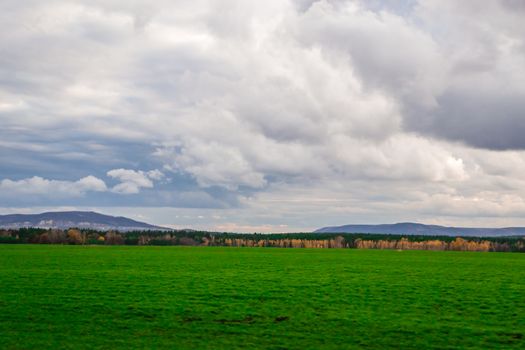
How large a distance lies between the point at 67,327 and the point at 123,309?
536cm

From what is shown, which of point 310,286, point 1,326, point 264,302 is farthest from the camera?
point 310,286

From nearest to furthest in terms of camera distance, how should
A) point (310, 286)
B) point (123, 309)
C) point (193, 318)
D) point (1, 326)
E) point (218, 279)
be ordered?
point (1, 326) < point (193, 318) < point (123, 309) < point (310, 286) < point (218, 279)

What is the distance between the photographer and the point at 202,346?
21.0 metres

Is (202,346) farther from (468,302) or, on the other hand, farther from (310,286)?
(310,286)

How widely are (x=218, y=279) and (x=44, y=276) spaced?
612 inches

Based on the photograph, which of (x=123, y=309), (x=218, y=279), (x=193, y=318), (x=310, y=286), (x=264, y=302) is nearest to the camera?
(x=193, y=318)

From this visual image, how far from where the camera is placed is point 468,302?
34.8m

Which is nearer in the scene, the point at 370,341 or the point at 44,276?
the point at 370,341

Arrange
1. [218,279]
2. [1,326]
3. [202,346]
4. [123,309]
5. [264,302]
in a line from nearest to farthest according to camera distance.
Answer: [202,346]
[1,326]
[123,309]
[264,302]
[218,279]

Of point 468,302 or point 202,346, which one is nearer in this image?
point 202,346

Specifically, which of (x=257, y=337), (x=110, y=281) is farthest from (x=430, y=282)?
(x=257, y=337)

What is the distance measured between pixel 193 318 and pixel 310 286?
18059mm

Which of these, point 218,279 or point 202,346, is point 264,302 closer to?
point 202,346

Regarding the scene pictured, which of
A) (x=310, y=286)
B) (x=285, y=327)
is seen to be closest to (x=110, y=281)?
(x=310, y=286)
